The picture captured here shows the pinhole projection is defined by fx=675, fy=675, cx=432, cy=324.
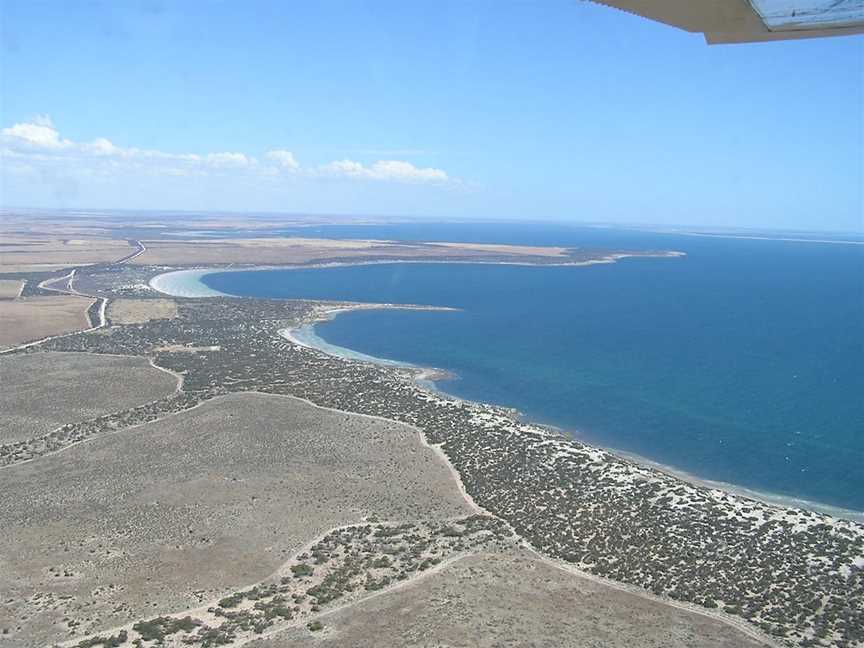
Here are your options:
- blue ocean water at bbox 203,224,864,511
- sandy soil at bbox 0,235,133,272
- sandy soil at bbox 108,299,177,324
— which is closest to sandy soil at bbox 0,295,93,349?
sandy soil at bbox 108,299,177,324

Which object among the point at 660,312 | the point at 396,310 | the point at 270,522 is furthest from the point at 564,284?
the point at 270,522

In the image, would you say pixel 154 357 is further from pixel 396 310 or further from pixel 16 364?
pixel 396 310

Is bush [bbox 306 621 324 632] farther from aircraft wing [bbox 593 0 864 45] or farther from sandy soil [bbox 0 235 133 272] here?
sandy soil [bbox 0 235 133 272]

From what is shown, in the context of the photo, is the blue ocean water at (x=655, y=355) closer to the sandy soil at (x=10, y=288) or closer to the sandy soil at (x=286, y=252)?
the sandy soil at (x=286, y=252)

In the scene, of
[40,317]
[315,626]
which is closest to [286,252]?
[40,317]

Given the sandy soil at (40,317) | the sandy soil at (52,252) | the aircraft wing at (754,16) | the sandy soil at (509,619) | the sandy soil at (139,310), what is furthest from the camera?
the sandy soil at (52,252)

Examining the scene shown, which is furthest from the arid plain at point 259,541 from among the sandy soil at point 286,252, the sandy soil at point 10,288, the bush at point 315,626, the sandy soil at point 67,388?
the sandy soil at point 286,252
